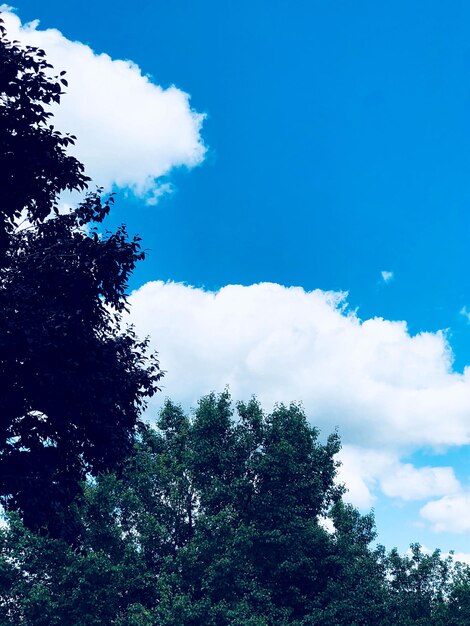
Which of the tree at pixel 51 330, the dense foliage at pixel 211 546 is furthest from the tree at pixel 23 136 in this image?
the dense foliage at pixel 211 546

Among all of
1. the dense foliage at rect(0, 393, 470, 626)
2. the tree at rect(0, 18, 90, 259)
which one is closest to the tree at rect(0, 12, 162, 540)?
the tree at rect(0, 18, 90, 259)

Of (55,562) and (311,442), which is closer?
(55,562)

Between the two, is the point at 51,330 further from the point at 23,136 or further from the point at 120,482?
the point at 120,482

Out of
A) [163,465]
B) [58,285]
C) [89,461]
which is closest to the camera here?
[58,285]

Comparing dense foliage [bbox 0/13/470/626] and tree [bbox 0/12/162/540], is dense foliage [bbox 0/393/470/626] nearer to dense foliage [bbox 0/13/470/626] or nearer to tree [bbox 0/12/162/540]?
dense foliage [bbox 0/13/470/626]

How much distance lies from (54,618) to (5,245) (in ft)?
82.7

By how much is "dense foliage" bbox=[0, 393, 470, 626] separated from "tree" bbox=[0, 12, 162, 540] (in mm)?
12468

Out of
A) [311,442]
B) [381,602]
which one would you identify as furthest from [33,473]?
[381,602]

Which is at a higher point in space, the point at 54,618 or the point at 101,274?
the point at 101,274

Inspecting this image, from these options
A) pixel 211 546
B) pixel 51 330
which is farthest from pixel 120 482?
pixel 51 330

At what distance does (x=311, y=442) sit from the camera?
141 feet

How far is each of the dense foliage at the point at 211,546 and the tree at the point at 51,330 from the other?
12.5 metres

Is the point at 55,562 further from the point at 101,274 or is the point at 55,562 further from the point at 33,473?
the point at 101,274

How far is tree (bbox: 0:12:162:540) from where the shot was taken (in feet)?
55.7
